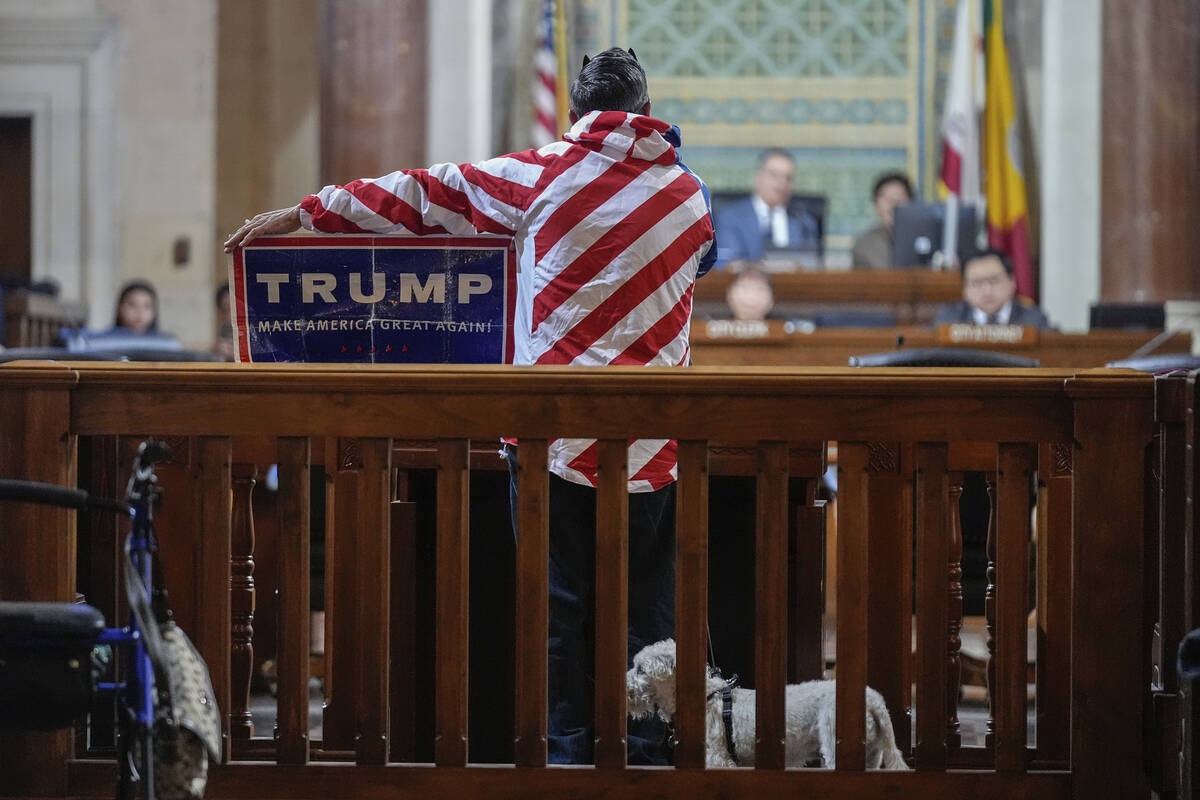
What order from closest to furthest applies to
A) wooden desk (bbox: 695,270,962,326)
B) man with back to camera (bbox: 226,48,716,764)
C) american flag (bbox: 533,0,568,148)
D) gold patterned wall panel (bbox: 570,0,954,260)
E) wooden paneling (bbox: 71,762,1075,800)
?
1. wooden paneling (bbox: 71,762,1075,800)
2. man with back to camera (bbox: 226,48,716,764)
3. wooden desk (bbox: 695,270,962,326)
4. american flag (bbox: 533,0,568,148)
5. gold patterned wall panel (bbox: 570,0,954,260)

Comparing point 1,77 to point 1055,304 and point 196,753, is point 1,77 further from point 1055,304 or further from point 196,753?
point 196,753

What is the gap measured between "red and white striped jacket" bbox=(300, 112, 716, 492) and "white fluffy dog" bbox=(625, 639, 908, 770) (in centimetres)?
38

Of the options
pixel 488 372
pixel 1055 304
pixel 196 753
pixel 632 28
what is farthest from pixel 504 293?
pixel 632 28

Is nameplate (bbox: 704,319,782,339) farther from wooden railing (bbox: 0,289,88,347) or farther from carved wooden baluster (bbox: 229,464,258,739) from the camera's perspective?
wooden railing (bbox: 0,289,88,347)

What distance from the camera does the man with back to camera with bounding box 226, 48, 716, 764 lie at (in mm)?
3059

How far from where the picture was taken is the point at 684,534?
277 cm

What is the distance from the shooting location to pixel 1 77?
36.2ft

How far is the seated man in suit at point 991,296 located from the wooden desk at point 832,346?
1.26ft

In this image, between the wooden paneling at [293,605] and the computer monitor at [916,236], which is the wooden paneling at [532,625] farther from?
the computer monitor at [916,236]

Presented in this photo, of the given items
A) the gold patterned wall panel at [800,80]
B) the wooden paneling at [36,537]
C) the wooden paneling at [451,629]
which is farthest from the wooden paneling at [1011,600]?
the gold patterned wall panel at [800,80]

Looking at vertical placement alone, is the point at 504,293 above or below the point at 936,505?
above

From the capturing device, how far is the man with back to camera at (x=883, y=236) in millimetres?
10023

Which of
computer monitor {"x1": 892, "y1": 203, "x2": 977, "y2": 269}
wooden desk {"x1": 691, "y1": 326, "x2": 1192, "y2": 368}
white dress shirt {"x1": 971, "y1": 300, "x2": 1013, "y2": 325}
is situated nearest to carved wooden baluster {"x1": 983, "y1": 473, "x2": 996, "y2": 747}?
wooden desk {"x1": 691, "y1": 326, "x2": 1192, "y2": 368}

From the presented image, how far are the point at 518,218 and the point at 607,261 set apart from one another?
221mm
